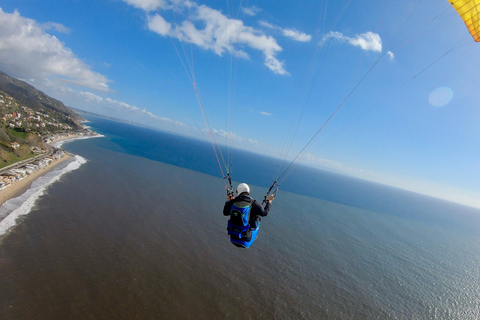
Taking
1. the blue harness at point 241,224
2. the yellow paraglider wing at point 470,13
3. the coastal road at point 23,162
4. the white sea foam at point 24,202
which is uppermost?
the yellow paraglider wing at point 470,13

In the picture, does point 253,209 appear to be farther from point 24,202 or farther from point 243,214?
point 24,202

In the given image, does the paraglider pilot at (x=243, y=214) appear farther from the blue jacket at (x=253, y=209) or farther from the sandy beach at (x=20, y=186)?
the sandy beach at (x=20, y=186)

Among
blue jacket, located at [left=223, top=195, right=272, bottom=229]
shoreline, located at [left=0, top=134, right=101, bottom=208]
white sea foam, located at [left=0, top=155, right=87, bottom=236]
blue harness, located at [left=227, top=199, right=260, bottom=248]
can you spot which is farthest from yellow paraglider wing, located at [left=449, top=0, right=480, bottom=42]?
shoreline, located at [left=0, top=134, right=101, bottom=208]

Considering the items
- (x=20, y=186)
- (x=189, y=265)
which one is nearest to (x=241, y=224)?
(x=189, y=265)

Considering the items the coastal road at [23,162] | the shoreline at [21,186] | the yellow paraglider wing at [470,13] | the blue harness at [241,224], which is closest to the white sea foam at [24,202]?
the shoreline at [21,186]

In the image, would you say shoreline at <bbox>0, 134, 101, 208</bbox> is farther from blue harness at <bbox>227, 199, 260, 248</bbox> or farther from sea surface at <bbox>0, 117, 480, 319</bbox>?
blue harness at <bbox>227, 199, 260, 248</bbox>

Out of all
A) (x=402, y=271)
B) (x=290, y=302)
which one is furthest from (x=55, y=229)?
(x=402, y=271)
